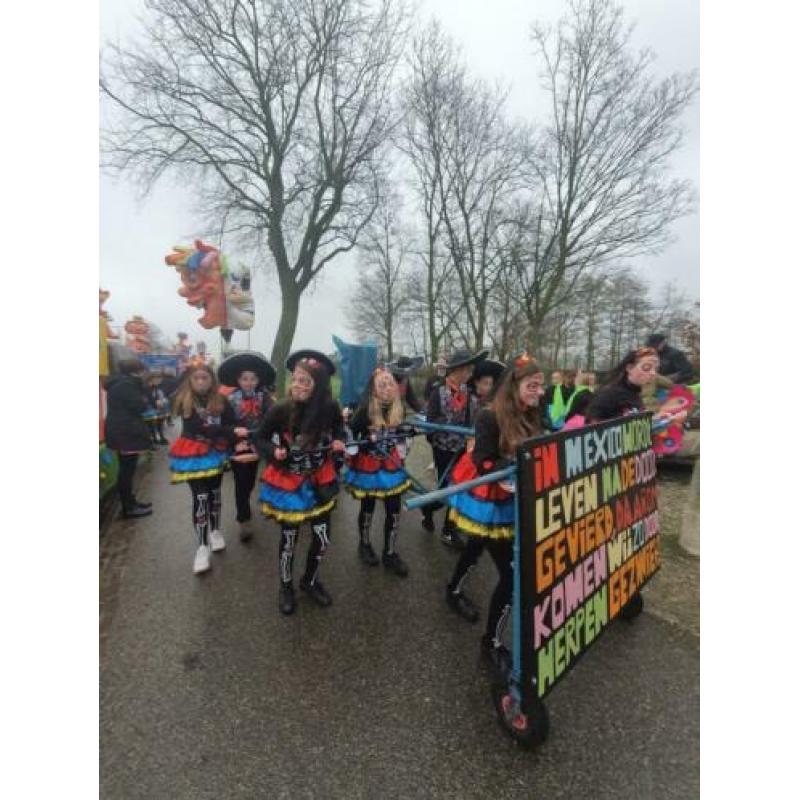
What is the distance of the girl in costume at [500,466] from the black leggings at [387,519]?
1306 mm

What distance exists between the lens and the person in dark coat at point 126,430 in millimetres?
5051

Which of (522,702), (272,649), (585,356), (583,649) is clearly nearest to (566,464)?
(583,649)

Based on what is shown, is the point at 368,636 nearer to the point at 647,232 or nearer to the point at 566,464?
the point at 566,464

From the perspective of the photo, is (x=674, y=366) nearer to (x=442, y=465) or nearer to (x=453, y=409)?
(x=453, y=409)

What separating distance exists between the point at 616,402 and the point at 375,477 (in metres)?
2.21

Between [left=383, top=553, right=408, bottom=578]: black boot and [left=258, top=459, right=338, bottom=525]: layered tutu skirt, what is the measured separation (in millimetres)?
1126

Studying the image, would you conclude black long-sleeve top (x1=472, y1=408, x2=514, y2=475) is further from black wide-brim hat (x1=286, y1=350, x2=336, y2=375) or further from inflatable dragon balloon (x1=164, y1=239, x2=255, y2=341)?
inflatable dragon balloon (x1=164, y1=239, x2=255, y2=341)

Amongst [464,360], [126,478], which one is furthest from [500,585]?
[126,478]

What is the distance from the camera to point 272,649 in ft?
9.09

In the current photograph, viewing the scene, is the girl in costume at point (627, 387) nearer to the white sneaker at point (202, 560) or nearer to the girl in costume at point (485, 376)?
the girl in costume at point (485, 376)

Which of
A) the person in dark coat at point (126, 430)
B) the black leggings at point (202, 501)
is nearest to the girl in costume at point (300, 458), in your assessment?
the black leggings at point (202, 501)

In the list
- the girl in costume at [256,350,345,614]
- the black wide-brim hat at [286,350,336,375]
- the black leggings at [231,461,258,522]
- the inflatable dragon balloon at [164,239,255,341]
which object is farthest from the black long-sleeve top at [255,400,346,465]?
the inflatable dragon balloon at [164,239,255,341]

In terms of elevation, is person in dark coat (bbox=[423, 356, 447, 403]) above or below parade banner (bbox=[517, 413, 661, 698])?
above

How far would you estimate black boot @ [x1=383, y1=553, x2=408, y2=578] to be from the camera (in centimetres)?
377
